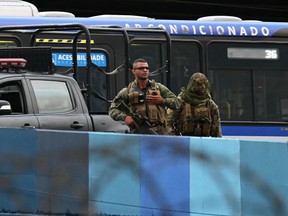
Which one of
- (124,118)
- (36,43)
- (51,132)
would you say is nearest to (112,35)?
(36,43)

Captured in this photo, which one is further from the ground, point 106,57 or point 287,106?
point 106,57

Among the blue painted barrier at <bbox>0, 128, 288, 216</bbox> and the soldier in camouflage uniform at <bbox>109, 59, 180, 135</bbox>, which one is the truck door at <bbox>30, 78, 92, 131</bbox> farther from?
the blue painted barrier at <bbox>0, 128, 288, 216</bbox>

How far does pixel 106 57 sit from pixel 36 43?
4.30 ft

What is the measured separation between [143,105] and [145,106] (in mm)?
26

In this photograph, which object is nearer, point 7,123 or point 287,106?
point 7,123

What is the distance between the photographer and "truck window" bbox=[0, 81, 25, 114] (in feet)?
29.0

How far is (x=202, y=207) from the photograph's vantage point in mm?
6656

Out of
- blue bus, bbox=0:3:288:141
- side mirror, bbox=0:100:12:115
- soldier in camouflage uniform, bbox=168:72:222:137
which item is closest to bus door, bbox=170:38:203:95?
blue bus, bbox=0:3:288:141

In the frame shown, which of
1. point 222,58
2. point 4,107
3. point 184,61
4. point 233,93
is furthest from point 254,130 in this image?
point 4,107

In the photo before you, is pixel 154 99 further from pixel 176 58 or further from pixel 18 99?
pixel 176 58

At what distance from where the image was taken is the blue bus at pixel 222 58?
14125 millimetres

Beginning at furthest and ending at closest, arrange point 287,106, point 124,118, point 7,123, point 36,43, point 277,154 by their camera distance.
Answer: point 287,106 → point 36,43 → point 124,118 → point 7,123 → point 277,154

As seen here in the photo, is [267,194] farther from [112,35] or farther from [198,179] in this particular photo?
[112,35]

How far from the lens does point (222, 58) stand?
15.1m
